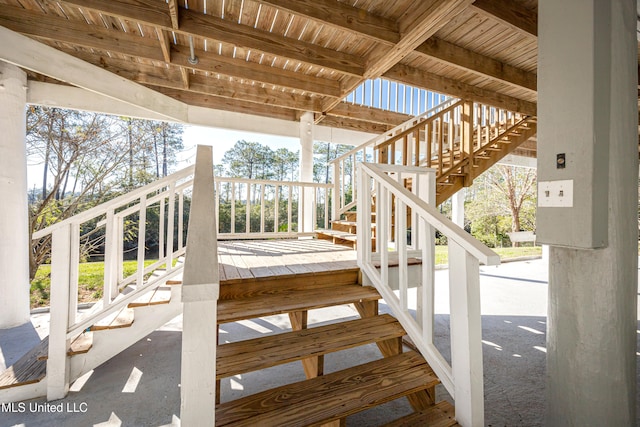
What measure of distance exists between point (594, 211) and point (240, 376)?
261cm

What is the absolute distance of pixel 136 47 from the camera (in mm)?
3107

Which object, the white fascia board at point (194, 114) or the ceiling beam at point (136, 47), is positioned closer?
the ceiling beam at point (136, 47)

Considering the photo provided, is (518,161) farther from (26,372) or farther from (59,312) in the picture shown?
(26,372)

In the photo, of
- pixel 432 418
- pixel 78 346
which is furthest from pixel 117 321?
pixel 432 418

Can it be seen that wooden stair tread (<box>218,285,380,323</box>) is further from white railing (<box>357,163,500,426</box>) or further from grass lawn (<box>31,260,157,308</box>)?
grass lawn (<box>31,260,157,308</box>)

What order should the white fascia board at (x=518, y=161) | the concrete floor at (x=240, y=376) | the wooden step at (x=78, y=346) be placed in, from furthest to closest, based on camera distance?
1. the white fascia board at (x=518, y=161)
2. the wooden step at (x=78, y=346)
3. the concrete floor at (x=240, y=376)

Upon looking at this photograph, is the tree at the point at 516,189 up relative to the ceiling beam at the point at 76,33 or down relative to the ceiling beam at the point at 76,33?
down

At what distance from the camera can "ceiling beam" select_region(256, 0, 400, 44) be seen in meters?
2.40

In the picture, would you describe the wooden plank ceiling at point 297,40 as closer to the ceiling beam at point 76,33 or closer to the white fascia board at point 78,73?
the ceiling beam at point 76,33

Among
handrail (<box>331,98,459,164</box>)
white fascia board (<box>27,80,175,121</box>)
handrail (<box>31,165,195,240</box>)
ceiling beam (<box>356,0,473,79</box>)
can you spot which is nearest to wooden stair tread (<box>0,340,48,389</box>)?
handrail (<box>31,165,195,240</box>)

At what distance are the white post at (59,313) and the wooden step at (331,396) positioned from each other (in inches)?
59.7

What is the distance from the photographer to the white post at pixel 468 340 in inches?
50.5

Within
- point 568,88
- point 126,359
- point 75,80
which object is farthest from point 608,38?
point 75,80

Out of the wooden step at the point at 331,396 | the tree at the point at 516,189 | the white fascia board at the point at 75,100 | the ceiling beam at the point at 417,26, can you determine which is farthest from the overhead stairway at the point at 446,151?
the tree at the point at 516,189
